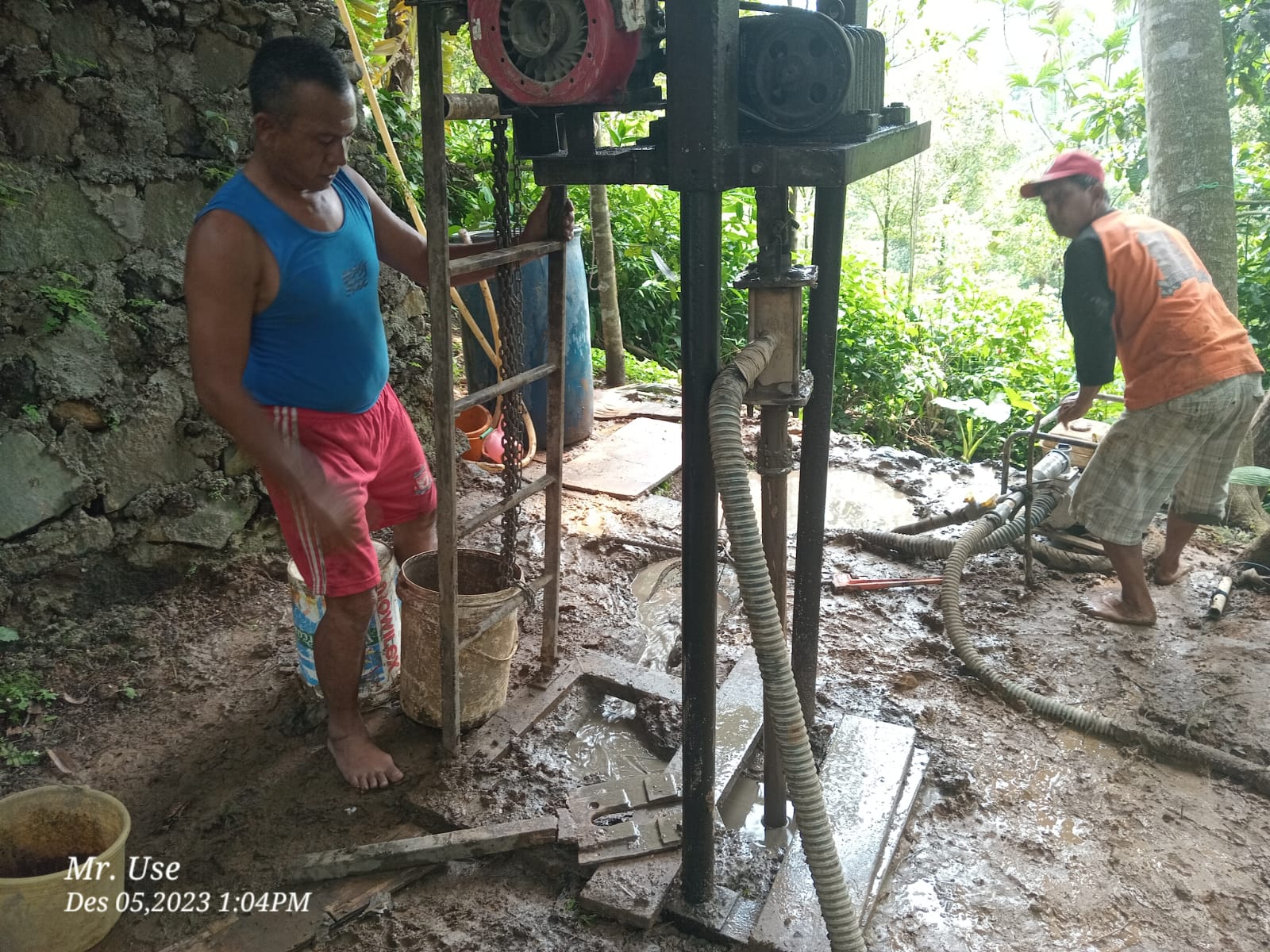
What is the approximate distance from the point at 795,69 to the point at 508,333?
1.29 m

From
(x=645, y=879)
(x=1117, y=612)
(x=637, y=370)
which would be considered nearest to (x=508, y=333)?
(x=645, y=879)

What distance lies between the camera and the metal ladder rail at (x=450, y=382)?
7.54 ft

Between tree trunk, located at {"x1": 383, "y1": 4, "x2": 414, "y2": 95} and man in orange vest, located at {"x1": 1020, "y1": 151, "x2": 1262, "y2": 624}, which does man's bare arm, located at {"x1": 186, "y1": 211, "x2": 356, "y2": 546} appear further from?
tree trunk, located at {"x1": 383, "y1": 4, "x2": 414, "y2": 95}

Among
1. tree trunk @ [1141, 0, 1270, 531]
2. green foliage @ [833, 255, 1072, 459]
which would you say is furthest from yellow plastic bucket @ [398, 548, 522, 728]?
green foliage @ [833, 255, 1072, 459]

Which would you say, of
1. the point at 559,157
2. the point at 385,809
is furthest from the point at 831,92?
the point at 385,809

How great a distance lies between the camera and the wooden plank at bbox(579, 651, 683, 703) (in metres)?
3.10

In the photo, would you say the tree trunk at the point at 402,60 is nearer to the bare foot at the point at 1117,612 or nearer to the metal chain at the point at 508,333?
the metal chain at the point at 508,333

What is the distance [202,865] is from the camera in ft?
7.91

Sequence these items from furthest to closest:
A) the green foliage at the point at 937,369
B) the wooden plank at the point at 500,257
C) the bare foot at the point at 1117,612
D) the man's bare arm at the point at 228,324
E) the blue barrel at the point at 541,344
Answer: the green foliage at the point at 937,369
the blue barrel at the point at 541,344
the bare foot at the point at 1117,612
the wooden plank at the point at 500,257
the man's bare arm at the point at 228,324

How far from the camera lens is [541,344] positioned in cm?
538

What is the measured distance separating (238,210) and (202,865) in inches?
70.1

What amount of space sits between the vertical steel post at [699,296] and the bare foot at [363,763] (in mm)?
1027

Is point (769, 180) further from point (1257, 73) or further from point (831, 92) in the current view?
point (1257, 73)

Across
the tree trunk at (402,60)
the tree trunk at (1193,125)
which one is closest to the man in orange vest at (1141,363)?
the tree trunk at (1193,125)
